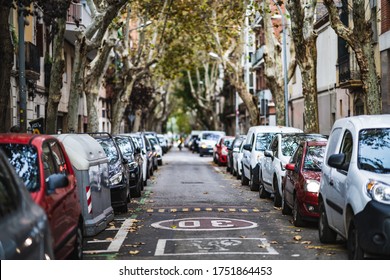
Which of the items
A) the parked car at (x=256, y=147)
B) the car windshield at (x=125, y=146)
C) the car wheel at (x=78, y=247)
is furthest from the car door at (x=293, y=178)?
the car windshield at (x=125, y=146)

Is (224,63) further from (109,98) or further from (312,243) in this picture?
(312,243)

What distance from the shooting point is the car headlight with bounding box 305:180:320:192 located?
1363 cm

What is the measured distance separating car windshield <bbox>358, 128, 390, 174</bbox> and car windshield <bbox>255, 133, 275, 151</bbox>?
13125 mm

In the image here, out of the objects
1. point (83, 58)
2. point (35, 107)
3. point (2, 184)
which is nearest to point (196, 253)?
point (2, 184)

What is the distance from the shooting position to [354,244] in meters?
9.25

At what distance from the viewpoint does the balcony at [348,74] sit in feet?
109

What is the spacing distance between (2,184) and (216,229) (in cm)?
755

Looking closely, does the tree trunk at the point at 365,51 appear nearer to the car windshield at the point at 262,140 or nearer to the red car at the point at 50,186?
the car windshield at the point at 262,140

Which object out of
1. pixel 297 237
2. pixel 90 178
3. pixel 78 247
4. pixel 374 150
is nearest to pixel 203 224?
pixel 297 237

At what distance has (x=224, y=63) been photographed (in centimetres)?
4472

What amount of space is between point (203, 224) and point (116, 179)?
302 centimetres

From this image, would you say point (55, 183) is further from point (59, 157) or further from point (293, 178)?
point (293, 178)

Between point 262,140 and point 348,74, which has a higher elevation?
point 348,74

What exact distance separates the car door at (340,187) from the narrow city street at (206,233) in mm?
516
